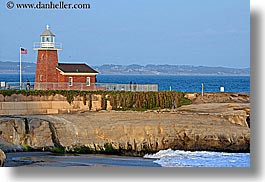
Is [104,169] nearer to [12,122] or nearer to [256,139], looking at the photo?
[256,139]

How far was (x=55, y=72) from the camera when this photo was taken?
74.1 ft

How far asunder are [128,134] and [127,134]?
25 millimetres

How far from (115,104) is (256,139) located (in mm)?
9931

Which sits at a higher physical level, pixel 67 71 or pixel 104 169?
pixel 67 71

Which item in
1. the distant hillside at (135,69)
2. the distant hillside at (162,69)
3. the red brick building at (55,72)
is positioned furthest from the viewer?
the distant hillside at (135,69)

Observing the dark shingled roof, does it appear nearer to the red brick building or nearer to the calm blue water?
the red brick building

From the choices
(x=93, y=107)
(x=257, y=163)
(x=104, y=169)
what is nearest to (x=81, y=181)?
(x=104, y=169)

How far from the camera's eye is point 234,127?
16.6 m

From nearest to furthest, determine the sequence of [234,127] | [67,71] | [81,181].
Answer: [81,181] < [234,127] < [67,71]

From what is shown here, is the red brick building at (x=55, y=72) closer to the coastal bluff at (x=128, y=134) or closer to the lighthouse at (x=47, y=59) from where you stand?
the lighthouse at (x=47, y=59)

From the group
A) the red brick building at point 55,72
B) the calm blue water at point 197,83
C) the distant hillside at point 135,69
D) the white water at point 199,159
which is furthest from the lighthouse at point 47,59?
the calm blue water at point 197,83

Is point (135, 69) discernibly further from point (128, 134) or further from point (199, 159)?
point (199, 159)

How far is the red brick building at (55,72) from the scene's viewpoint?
70.8 feet

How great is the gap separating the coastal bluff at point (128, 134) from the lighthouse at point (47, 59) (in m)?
5.22
